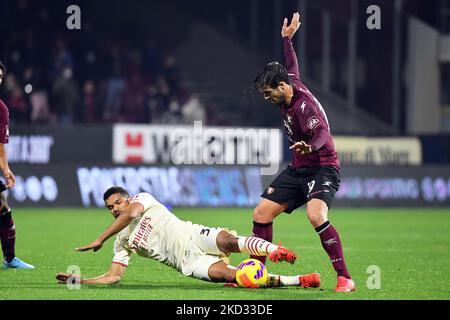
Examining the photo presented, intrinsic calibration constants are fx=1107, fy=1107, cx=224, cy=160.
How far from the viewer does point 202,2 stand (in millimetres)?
32219

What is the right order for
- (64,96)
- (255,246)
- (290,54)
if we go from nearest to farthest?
(255,246) → (290,54) → (64,96)

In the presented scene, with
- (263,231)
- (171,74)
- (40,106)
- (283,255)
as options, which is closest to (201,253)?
(263,231)

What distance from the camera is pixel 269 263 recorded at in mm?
13453

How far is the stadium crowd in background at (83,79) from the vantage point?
25469mm

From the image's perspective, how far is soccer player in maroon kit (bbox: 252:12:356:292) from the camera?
10.3 metres

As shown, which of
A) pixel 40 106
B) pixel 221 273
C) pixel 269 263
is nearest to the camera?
pixel 221 273

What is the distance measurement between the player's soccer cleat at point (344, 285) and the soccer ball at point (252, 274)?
2.29 feet

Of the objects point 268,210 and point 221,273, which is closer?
point 221,273

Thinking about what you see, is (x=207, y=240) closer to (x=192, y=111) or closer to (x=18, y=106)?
(x=18, y=106)

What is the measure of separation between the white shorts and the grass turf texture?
168 millimetres

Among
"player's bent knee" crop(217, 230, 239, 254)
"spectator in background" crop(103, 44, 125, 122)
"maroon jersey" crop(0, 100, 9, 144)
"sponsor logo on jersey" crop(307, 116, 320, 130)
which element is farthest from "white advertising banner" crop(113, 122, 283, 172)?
"sponsor logo on jersey" crop(307, 116, 320, 130)

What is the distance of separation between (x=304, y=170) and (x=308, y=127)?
0.47 m

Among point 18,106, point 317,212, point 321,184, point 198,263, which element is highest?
point 18,106

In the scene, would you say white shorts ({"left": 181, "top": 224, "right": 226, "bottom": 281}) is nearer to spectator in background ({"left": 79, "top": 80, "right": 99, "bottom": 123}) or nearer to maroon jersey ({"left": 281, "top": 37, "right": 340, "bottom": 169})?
maroon jersey ({"left": 281, "top": 37, "right": 340, "bottom": 169})
